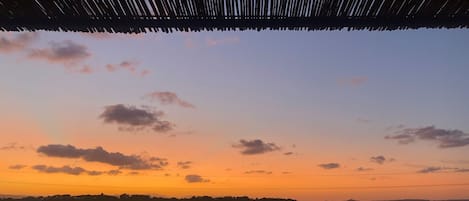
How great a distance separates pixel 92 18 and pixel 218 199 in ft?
25.6

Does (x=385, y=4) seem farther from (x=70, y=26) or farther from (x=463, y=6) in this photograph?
(x=70, y=26)

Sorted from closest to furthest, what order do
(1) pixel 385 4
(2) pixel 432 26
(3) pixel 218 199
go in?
1. (1) pixel 385 4
2. (2) pixel 432 26
3. (3) pixel 218 199

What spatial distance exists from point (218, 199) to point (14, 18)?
782 centimetres

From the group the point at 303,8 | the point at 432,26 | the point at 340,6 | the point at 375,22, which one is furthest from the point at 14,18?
the point at 432,26

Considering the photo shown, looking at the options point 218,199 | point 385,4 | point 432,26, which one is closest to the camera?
point 385,4

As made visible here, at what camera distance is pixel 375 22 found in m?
Answer: 3.27

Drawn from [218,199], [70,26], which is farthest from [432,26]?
[218,199]

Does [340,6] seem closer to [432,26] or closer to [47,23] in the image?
[432,26]

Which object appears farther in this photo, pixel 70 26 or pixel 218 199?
pixel 218 199

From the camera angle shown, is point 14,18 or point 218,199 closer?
point 14,18

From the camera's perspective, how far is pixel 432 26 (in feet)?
11.1

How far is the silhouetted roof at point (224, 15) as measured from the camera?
3070 mm

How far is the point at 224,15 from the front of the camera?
10.4 ft

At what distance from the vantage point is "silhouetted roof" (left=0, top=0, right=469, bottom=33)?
10.1 ft
